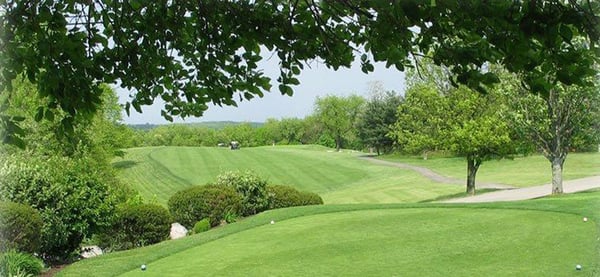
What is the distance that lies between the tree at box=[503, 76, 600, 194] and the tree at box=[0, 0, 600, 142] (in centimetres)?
1433

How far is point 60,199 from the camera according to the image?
32.2 feet

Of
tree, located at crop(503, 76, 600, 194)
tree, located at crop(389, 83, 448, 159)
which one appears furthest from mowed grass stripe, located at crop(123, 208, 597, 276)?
tree, located at crop(389, 83, 448, 159)

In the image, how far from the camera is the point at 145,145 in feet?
166

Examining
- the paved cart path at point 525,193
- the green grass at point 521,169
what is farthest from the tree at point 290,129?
the paved cart path at point 525,193

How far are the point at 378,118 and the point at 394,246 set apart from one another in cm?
3185

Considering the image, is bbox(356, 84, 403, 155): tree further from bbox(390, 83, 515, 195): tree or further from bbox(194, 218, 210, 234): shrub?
bbox(194, 218, 210, 234): shrub

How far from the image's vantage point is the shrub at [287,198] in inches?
604

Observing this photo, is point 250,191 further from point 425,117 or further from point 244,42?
point 244,42

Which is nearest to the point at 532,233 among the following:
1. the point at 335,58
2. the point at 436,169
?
the point at 335,58

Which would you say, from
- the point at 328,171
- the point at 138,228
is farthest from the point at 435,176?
the point at 138,228

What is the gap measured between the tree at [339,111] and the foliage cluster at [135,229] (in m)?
41.8

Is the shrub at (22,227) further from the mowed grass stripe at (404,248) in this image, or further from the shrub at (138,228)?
the shrub at (138,228)

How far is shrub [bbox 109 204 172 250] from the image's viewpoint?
39.3 feet

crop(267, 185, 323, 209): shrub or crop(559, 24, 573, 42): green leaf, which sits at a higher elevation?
crop(559, 24, 573, 42): green leaf
